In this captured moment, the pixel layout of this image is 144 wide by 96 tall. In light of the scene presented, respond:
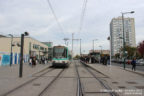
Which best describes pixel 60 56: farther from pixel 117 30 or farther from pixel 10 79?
pixel 117 30

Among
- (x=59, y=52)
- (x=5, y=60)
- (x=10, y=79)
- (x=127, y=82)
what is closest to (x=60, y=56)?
(x=59, y=52)

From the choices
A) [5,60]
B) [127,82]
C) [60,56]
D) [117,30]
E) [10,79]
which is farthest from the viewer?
[117,30]

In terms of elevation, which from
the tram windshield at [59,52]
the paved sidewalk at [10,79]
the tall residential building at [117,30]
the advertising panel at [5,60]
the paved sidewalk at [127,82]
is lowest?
the paved sidewalk at [127,82]

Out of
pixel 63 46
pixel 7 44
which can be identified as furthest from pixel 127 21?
pixel 63 46

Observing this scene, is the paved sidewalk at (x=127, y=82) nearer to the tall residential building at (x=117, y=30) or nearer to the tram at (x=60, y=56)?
the tram at (x=60, y=56)

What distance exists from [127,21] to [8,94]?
12532 centimetres

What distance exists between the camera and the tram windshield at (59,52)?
65.7 ft

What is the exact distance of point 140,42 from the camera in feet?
195

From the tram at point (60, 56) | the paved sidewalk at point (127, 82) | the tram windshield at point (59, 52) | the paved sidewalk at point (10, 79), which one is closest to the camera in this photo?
the paved sidewalk at point (127, 82)

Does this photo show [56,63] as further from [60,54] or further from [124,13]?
[124,13]

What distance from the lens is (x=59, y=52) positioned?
20.2 m

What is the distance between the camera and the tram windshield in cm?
2002

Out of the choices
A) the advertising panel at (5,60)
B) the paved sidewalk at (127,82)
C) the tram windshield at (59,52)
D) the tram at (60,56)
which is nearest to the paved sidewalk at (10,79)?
the tram at (60,56)

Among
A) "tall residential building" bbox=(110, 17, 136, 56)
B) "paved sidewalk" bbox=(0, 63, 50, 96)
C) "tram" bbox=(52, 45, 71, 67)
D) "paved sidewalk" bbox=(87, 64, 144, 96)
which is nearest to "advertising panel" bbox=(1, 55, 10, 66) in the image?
"tram" bbox=(52, 45, 71, 67)
